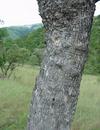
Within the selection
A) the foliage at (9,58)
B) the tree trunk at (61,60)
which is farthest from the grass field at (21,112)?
the foliage at (9,58)

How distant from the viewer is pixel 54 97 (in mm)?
2770

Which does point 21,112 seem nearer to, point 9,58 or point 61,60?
point 61,60

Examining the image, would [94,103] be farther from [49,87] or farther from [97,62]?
[97,62]

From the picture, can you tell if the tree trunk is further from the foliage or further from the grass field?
the foliage

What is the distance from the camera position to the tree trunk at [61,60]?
2.70 m

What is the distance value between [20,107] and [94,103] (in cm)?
232

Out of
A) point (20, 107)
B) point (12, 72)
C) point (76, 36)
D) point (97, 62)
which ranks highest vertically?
point (76, 36)

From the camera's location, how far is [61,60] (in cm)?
274

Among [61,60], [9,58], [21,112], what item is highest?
[61,60]

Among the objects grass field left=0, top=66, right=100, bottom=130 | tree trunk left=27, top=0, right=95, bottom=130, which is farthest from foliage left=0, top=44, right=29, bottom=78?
tree trunk left=27, top=0, right=95, bottom=130

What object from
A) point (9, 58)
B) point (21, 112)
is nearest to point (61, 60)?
point (21, 112)

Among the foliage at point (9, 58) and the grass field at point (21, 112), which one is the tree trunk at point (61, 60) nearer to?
the grass field at point (21, 112)

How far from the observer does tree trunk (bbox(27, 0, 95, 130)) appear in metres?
2.70

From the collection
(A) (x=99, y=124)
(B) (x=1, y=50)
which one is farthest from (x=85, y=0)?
(B) (x=1, y=50)
